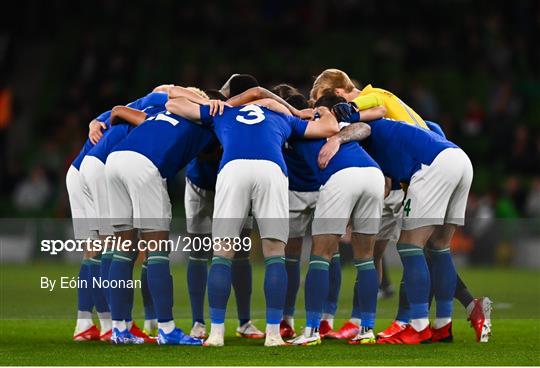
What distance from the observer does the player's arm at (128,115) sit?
1038cm

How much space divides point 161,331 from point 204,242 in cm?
115

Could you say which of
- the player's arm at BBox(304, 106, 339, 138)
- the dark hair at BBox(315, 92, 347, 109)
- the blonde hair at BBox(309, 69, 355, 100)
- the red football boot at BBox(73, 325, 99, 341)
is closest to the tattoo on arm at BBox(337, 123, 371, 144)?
the player's arm at BBox(304, 106, 339, 138)

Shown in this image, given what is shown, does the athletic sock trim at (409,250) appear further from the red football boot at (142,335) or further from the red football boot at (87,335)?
the red football boot at (87,335)

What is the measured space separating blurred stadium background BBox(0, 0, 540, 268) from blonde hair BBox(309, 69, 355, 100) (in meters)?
9.70

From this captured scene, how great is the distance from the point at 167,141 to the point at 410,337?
2.49 m

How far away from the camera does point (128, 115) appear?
10.4 meters

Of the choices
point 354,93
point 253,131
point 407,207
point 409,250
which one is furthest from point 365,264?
point 354,93

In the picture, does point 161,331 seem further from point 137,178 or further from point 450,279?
point 450,279

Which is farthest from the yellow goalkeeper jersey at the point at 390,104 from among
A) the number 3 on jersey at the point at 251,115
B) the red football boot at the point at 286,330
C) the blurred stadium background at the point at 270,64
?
the blurred stadium background at the point at 270,64

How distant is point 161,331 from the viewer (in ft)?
31.7

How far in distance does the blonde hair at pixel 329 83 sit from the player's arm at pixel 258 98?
1.42 feet

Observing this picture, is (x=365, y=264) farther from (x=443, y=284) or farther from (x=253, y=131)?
(x=253, y=131)

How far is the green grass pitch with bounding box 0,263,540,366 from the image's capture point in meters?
8.70

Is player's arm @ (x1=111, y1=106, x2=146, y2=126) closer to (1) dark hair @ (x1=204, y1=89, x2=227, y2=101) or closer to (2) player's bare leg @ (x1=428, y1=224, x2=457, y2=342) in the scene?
(1) dark hair @ (x1=204, y1=89, x2=227, y2=101)
